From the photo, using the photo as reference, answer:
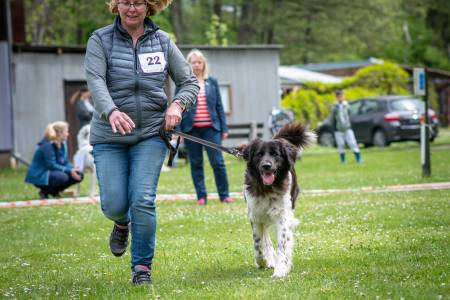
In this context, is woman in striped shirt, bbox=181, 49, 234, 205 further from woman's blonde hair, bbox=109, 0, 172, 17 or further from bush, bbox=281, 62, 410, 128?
bush, bbox=281, 62, 410, 128

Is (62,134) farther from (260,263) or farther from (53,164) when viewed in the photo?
(260,263)

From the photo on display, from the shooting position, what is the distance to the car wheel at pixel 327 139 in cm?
3429

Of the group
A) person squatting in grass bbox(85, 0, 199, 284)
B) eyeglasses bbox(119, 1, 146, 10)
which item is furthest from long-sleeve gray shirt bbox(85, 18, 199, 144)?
eyeglasses bbox(119, 1, 146, 10)

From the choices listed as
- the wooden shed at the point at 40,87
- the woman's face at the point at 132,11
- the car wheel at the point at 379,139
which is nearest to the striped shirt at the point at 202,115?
the woman's face at the point at 132,11

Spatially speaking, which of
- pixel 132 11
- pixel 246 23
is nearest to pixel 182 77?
pixel 132 11

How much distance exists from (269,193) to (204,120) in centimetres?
534

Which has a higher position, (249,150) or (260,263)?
(249,150)

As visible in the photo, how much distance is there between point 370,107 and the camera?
104 feet

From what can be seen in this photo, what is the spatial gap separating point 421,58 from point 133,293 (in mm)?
65103

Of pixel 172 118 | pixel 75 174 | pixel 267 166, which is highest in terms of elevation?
pixel 172 118

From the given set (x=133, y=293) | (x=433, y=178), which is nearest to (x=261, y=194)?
(x=133, y=293)

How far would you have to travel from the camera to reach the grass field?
20.8ft

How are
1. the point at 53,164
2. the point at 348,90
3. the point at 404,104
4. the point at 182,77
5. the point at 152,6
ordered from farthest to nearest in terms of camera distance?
1. the point at 348,90
2. the point at 404,104
3. the point at 53,164
4. the point at 182,77
5. the point at 152,6

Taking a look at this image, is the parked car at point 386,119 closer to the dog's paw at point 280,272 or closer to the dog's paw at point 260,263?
the dog's paw at point 260,263
